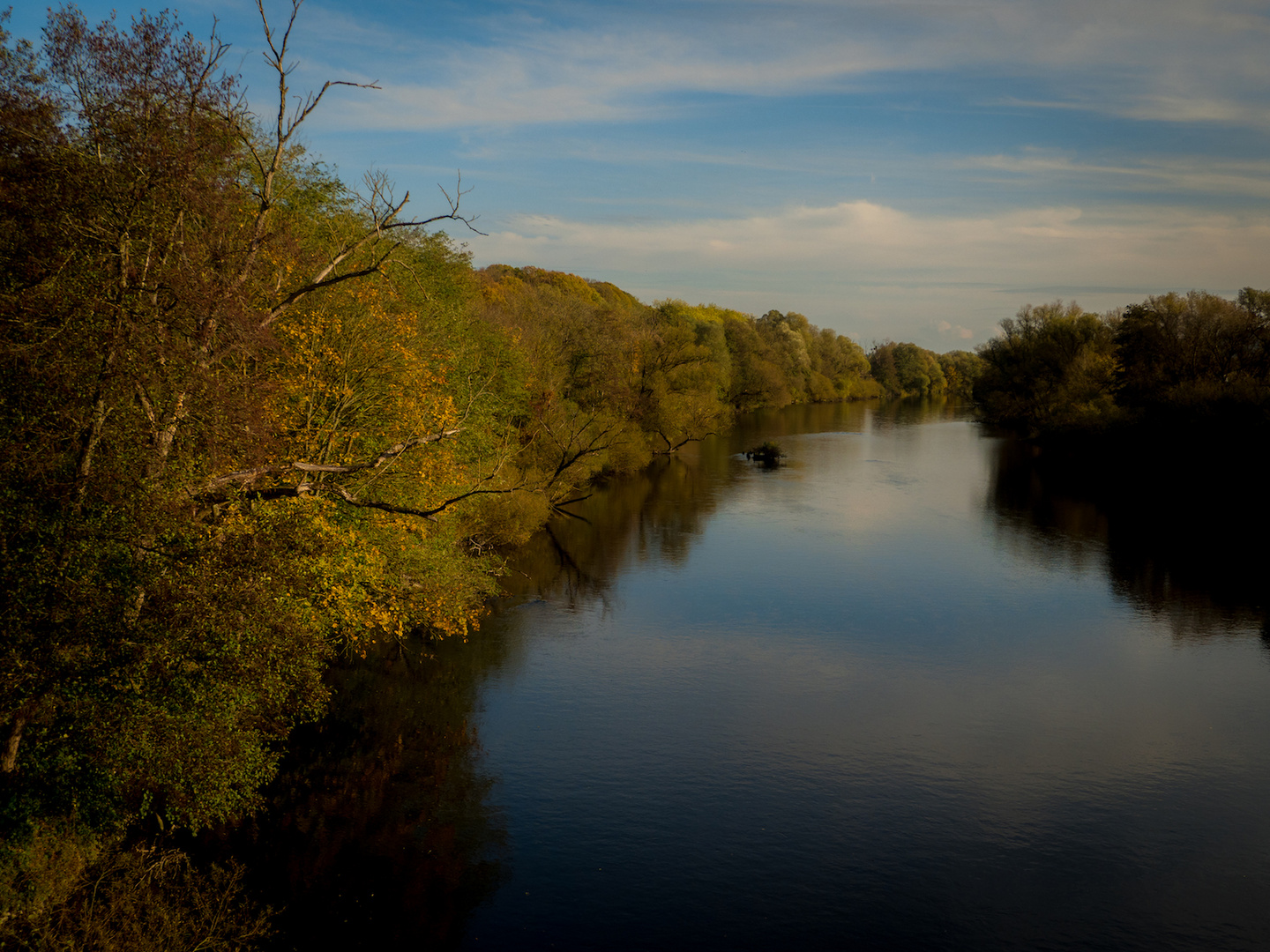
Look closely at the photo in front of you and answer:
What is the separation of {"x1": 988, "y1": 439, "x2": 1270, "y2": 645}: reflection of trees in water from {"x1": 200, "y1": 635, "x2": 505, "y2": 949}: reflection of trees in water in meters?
21.5

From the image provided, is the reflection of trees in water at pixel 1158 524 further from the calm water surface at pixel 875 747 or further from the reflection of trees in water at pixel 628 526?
the reflection of trees in water at pixel 628 526

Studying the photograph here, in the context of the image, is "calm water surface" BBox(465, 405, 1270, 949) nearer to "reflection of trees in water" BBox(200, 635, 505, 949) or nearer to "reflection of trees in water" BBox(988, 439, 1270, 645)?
"reflection of trees in water" BBox(988, 439, 1270, 645)

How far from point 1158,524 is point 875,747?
1165 inches

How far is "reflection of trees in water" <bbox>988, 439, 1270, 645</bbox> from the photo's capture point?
29156mm

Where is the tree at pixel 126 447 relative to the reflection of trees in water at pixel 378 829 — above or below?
above

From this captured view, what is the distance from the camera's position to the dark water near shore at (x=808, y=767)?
44.0 ft

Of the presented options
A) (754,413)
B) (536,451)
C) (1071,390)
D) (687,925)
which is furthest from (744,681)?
(754,413)

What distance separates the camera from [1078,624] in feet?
87.6

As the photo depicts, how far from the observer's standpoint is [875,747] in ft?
61.4

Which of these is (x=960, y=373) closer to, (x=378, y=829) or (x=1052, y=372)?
(x=1052, y=372)

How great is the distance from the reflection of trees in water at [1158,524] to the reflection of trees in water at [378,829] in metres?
21.5

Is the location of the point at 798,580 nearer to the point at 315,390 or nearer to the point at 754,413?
the point at 315,390

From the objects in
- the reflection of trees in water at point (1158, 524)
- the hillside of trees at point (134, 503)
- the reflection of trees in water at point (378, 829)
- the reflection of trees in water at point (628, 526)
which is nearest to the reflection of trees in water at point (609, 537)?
the reflection of trees in water at point (628, 526)

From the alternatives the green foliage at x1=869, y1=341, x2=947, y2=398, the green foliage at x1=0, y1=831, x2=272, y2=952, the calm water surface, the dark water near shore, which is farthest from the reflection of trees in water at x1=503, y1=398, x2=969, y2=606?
the green foliage at x1=869, y1=341, x2=947, y2=398
